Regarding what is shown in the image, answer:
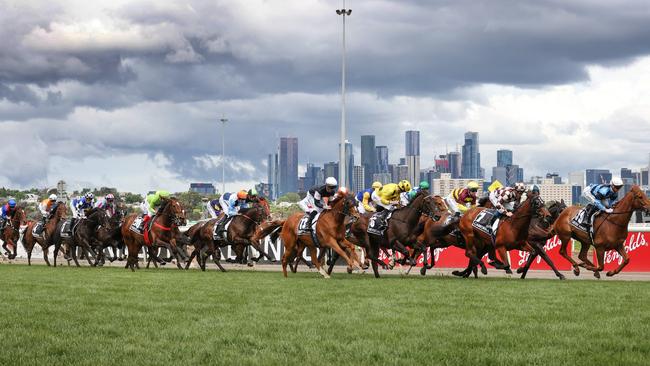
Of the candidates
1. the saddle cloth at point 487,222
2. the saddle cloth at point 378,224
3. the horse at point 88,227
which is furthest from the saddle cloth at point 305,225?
the horse at point 88,227

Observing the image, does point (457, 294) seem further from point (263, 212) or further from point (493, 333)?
point (263, 212)

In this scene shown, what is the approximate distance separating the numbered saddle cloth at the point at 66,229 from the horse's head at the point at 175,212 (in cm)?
503

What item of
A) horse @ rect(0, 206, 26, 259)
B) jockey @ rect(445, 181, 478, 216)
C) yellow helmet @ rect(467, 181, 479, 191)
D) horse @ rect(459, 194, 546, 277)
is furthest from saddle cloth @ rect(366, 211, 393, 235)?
horse @ rect(0, 206, 26, 259)

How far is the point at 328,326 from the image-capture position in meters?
11.0

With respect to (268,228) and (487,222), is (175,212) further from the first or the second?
(487,222)

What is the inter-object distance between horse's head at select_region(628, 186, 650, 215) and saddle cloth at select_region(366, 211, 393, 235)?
220 inches

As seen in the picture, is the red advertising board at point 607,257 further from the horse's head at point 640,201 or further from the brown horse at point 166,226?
the brown horse at point 166,226

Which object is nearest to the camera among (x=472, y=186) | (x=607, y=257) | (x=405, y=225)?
(x=405, y=225)

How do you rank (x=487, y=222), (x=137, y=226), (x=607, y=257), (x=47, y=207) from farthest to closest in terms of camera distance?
(x=47, y=207) < (x=607, y=257) < (x=137, y=226) < (x=487, y=222)

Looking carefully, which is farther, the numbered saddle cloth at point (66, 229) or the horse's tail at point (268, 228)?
the numbered saddle cloth at point (66, 229)

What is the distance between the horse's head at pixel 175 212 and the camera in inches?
1066

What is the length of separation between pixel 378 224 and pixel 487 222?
2.81m

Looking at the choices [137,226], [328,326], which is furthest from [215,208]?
[328,326]

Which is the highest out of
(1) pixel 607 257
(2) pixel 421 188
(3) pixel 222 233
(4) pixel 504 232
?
(2) pixel 421 188
